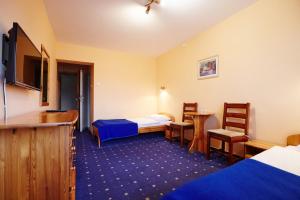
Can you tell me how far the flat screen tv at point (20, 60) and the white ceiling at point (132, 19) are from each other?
1413 mm

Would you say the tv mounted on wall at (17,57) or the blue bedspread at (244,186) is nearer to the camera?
the blue bedspread at (244,186)

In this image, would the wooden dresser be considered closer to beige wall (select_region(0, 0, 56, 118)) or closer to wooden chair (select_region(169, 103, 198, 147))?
beige wall (select_region(0, 0, 56, 118))

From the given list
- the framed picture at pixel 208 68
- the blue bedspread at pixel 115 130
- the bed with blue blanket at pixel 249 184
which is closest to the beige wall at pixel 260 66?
the framed picture at pixel 208 68

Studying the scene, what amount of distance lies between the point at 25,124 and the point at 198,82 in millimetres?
3397

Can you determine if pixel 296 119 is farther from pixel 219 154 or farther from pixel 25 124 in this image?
pixel 25 124

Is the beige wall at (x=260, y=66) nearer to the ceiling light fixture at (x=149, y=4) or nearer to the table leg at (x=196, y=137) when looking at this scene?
the table leg at (x=196, y=137)

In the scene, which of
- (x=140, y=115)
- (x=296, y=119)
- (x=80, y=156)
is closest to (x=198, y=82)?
(x=296, y=119)

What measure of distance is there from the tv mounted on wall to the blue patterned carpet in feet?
4.44

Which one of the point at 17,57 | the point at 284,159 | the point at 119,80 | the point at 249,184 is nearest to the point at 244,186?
the point at 249,184

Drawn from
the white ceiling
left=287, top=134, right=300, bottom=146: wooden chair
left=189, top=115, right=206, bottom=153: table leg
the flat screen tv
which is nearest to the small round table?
left=189, top=115, right=206, bottom=153: table leg

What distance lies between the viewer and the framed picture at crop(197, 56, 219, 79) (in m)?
3.23

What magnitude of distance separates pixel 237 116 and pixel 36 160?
2.81 m

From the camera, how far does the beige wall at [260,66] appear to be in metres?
2.15

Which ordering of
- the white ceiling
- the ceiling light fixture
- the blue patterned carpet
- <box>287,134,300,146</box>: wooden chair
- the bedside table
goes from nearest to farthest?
the blue patterned carpet
<box>287,134,300,146</box>: wooden chair
the bedside table
the ceiling light fixture
the white ceiling
